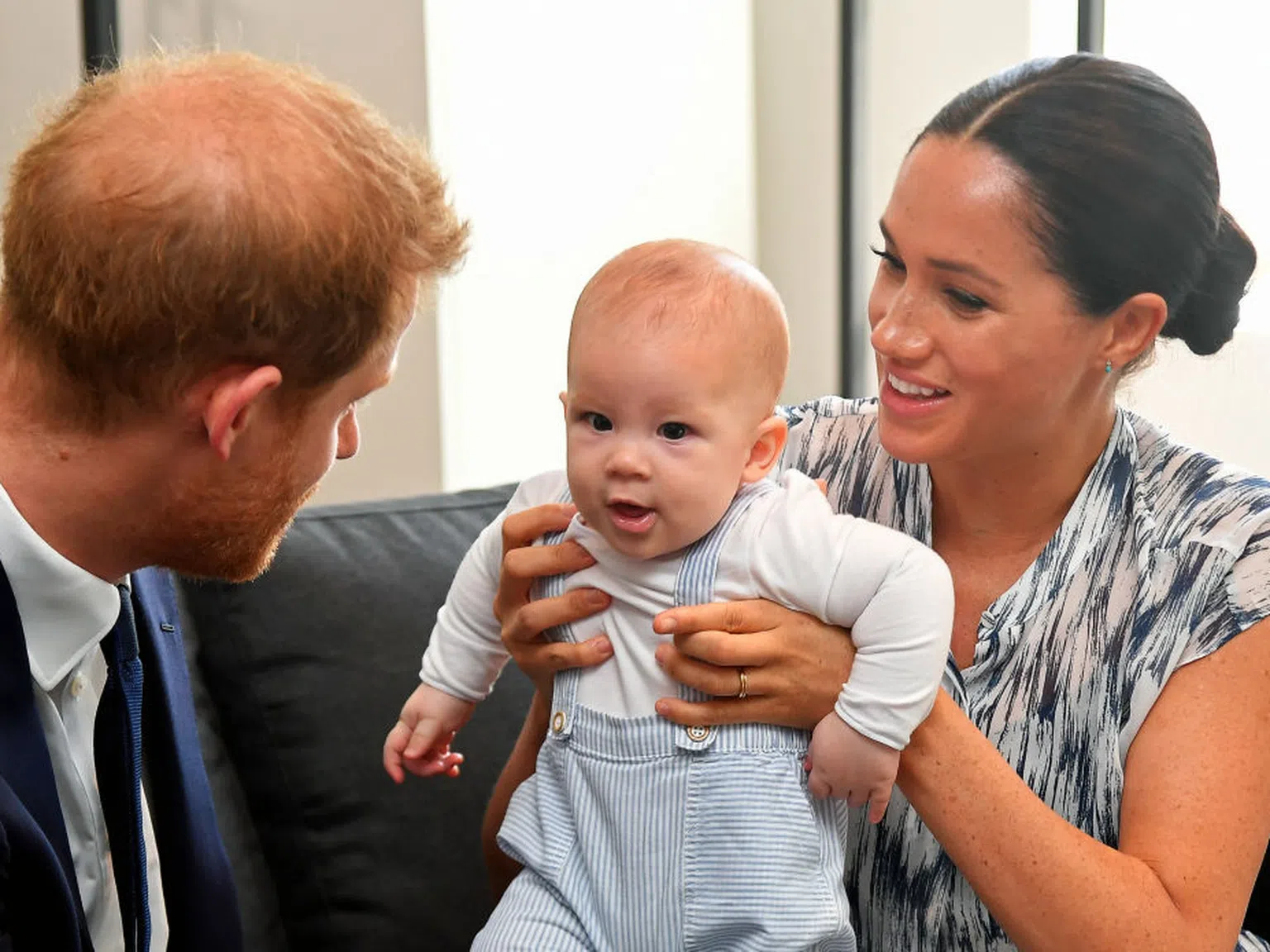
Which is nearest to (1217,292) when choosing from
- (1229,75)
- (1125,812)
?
(1125,812)

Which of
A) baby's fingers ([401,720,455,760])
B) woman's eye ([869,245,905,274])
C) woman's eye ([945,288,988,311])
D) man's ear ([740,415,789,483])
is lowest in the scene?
baby's fingers ([401,720,455,760])

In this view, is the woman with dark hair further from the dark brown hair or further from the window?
the window

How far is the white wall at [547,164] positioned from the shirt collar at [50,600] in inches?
78.5

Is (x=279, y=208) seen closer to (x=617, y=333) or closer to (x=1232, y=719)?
(x=617, y=333)

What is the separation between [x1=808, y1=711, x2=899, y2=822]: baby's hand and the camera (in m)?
1.33

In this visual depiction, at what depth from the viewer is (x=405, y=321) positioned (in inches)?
54.4

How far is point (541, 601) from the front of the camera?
4.79 feet

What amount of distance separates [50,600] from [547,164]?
242 centimetres

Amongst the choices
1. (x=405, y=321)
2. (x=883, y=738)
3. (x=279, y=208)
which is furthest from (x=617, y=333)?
(x=883, y=738)

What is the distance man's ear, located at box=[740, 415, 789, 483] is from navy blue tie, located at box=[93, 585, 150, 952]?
2.03 feet

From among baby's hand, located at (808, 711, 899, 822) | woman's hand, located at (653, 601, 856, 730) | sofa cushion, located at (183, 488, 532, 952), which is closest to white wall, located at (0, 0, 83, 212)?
sofa cushion, located at (183, 488, 532, 952)

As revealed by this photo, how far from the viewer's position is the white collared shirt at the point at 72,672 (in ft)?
4.26

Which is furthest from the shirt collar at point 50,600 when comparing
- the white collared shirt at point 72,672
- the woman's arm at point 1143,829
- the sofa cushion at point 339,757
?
the woman's arm at point 1143,829

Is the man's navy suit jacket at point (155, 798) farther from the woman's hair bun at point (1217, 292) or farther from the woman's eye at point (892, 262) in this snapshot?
the woman's hair bun at point (1217, 292)
